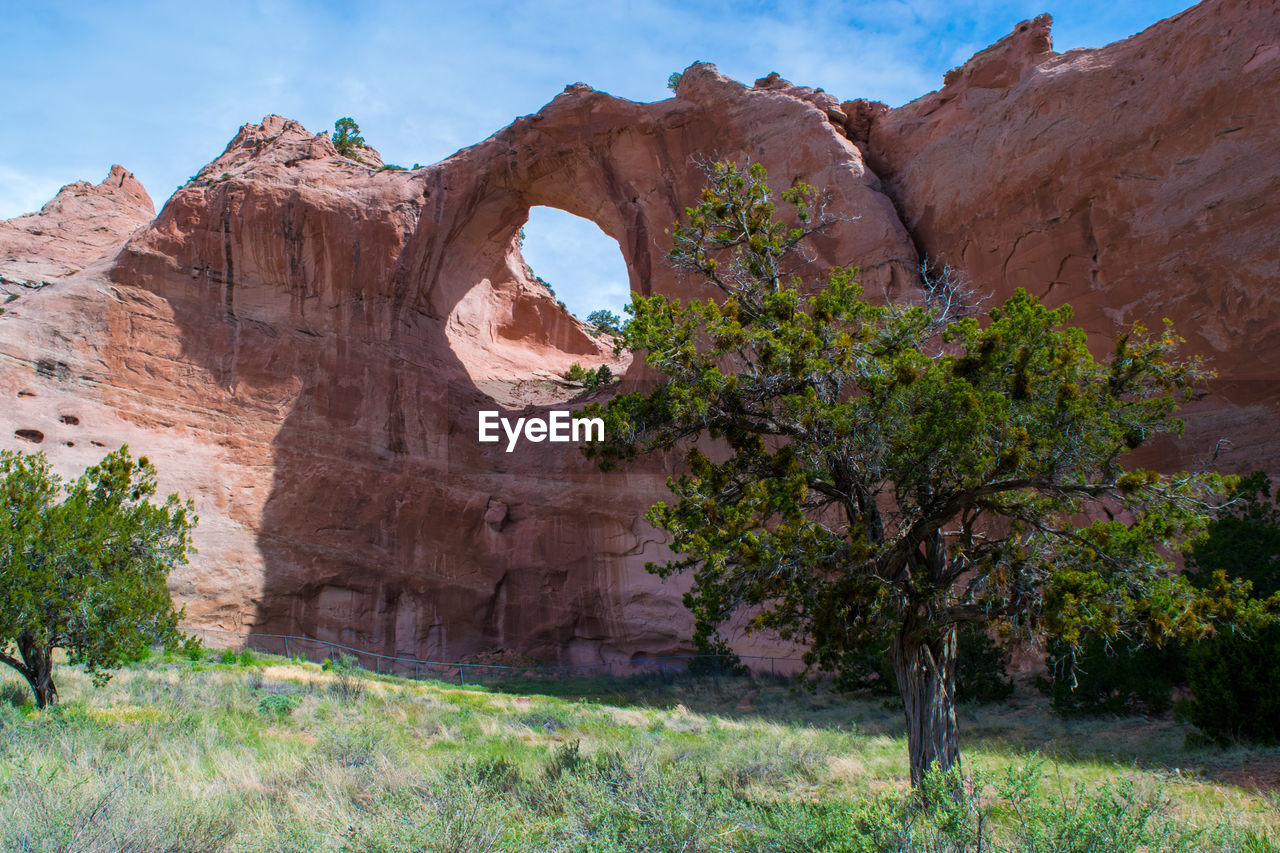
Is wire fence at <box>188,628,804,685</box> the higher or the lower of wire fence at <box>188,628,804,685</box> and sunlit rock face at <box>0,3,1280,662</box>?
the lower

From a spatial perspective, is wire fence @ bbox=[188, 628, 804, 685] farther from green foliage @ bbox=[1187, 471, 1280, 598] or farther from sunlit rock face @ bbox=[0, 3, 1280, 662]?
green foliage @ bbox=[1187, 471, 1280, 598]

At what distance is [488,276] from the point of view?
110 feet

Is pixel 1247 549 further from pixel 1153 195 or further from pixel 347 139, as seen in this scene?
pixel 347 139

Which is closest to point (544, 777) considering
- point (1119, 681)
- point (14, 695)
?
point (14, 695)

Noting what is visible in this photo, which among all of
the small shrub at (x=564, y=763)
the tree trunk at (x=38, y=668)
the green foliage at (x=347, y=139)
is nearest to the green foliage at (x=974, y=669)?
the small shrub at (x=564, y=763)

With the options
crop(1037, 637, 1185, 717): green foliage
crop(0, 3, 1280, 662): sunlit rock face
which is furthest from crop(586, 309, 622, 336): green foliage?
crop(1037, 637, 1185, 717): green foliage

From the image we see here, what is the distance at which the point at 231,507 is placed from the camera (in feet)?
79.6

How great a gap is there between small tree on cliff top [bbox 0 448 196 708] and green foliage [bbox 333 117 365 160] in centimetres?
2370

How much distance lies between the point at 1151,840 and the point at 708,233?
7.83 m

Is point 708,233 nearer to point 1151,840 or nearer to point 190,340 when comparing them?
point 1151,840

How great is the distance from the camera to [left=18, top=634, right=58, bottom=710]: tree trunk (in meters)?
12.1

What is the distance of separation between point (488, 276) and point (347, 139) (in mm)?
8840

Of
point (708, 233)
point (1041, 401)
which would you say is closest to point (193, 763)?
point (708, 233)

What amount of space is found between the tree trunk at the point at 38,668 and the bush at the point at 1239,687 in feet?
53.8
